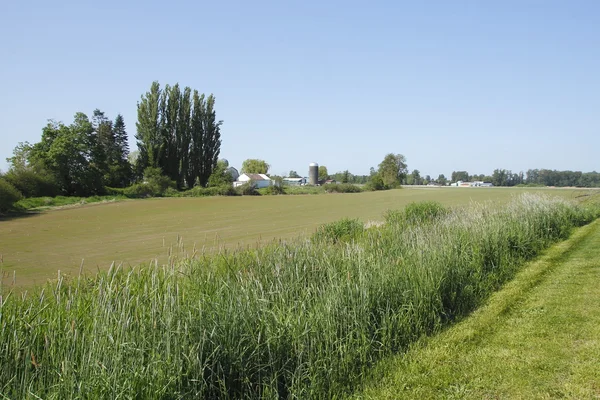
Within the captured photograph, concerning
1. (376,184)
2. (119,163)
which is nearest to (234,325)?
(119,163)

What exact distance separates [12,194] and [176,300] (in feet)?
77.9

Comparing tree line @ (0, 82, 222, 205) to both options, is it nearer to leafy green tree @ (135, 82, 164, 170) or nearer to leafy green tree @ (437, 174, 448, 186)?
leafy green tree @ (135, 82, 164, 170)

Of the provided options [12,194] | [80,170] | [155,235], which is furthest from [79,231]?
[80,170]

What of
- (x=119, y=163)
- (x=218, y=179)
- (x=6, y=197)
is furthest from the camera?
(x=218, y=179)

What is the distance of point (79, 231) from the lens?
719 inches

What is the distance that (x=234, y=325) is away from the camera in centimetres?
363

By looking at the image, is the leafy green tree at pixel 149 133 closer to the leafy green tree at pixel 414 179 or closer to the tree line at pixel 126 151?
the tree line at pixel 126 151

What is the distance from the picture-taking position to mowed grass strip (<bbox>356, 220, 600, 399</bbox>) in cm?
→ 383

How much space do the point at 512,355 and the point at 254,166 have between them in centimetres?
11864

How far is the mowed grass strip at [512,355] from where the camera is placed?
3830 mm

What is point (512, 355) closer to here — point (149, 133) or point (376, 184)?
point (149, 133)

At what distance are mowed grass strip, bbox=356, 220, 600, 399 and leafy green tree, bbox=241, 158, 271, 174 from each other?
4530 inches

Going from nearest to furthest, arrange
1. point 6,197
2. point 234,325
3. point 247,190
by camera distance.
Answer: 1. point 234,325
2. point 6,197
3. point 247,190

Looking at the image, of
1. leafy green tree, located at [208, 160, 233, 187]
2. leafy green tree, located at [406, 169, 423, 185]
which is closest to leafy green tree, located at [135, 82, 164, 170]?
leafy green tree, located at [208, 160, 233, 187]
